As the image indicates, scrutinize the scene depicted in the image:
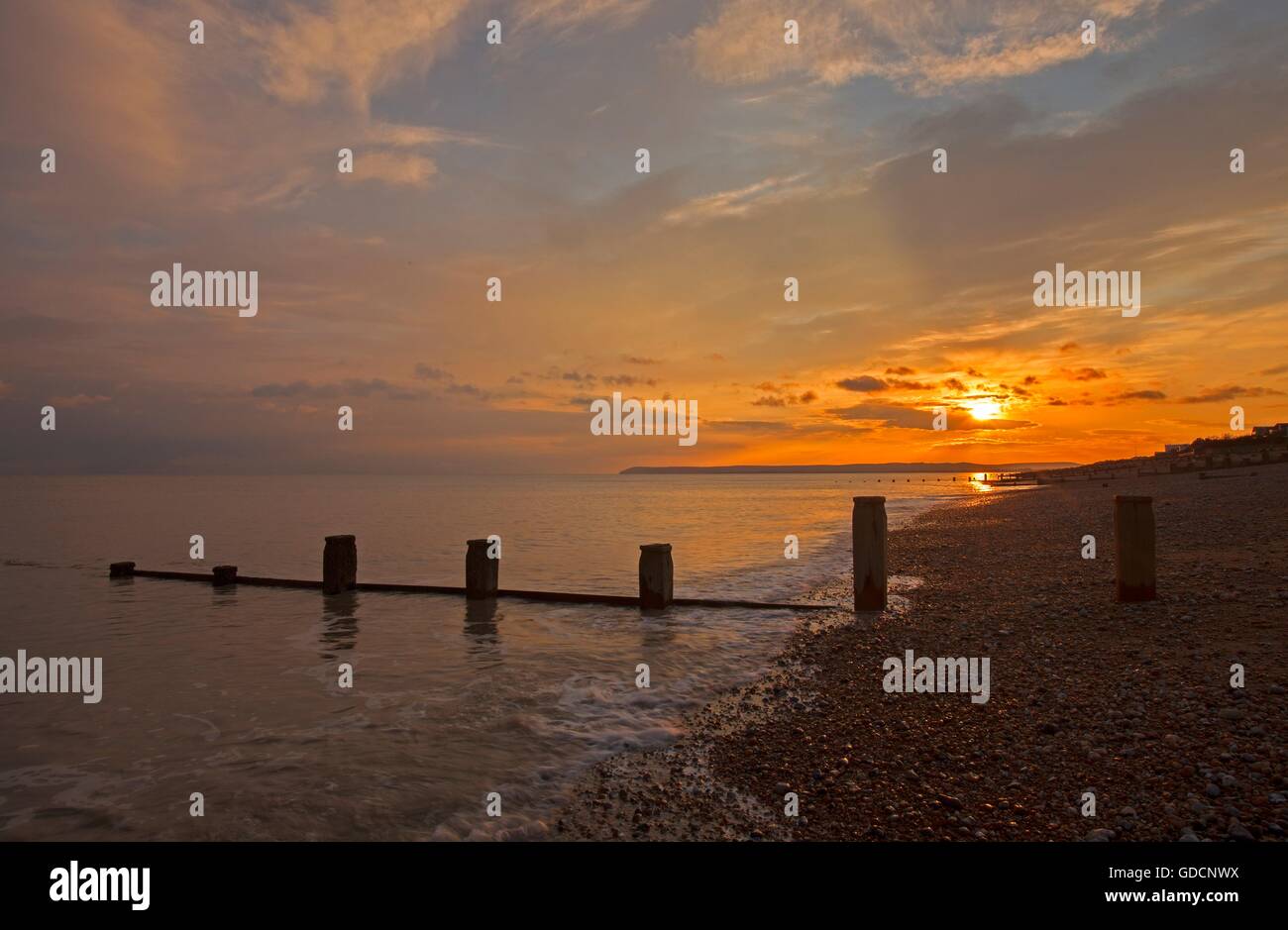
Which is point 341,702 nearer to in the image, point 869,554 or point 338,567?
point 338,567

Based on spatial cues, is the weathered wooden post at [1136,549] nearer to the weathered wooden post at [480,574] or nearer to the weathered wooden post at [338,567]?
the weathered wooden post at [480,574]

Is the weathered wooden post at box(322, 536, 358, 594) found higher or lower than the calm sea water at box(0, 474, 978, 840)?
higher

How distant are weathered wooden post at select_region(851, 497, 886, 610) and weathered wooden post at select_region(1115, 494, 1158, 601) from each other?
3.61m

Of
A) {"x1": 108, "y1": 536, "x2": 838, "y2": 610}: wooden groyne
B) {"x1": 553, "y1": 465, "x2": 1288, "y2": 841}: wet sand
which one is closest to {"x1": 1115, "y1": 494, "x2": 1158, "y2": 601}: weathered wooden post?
{"x1": 553, "y1": 465, "x2": 1288, "y2": 841}: wet sand

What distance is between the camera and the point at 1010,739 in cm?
612

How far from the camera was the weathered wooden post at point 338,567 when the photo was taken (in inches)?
679

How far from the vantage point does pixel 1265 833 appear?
4.19 meters

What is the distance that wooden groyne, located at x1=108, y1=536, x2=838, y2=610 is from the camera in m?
14.4

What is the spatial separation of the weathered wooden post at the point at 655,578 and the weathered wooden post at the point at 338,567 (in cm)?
782

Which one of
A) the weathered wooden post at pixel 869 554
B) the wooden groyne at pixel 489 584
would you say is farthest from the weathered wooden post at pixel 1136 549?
the wooden groyne at pixel 489 584

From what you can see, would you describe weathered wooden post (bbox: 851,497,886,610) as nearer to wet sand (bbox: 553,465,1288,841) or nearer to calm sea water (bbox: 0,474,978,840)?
wet sand (bbox: 553,465,1288,841)

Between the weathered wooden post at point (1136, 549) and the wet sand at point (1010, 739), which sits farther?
the weathered wooden post at point (1136, 549)
